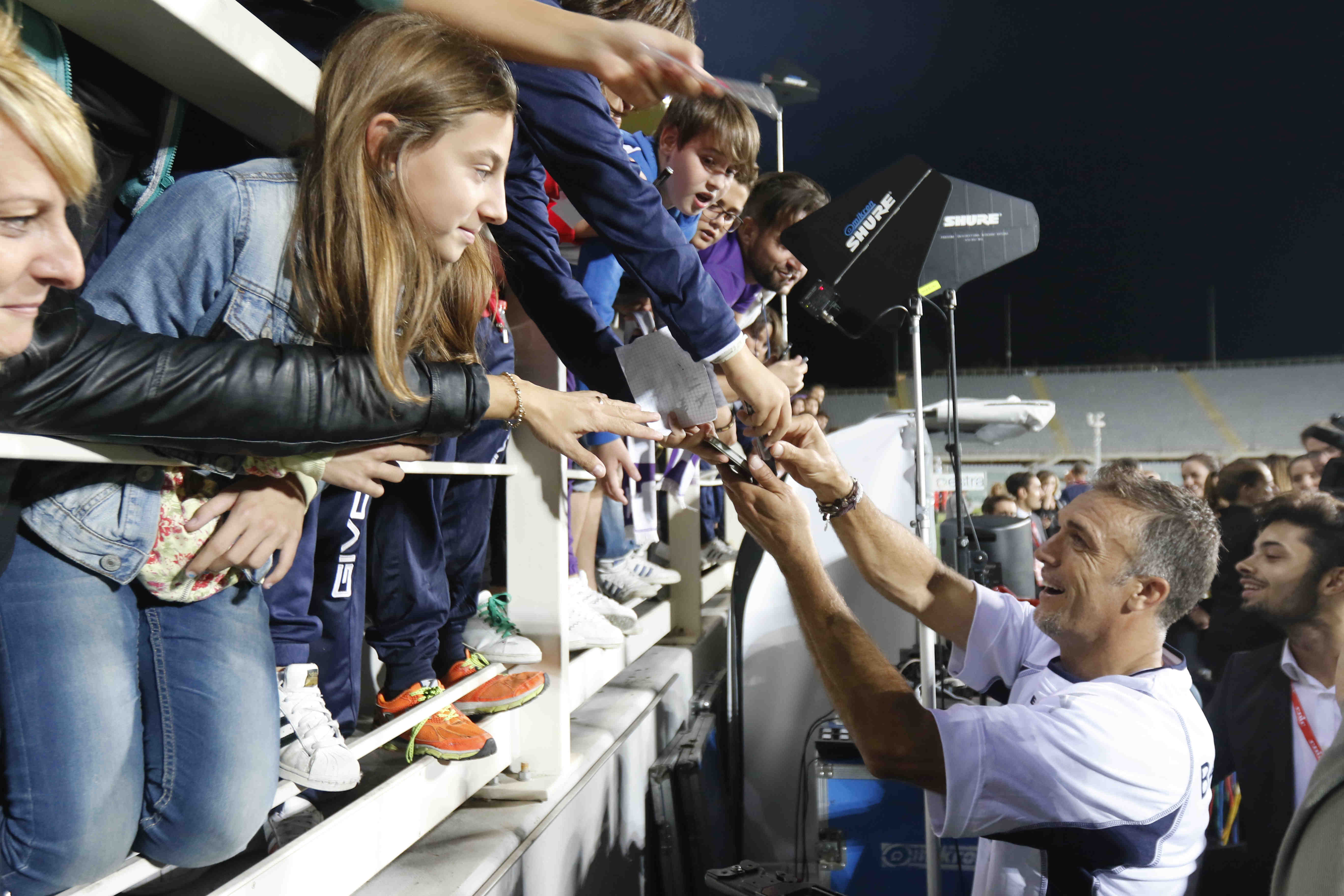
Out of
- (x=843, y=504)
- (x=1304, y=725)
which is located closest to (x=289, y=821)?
(x=843, y=504)

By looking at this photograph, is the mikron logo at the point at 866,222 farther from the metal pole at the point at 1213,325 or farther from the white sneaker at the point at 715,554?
the metal pole at the point at 1213,325

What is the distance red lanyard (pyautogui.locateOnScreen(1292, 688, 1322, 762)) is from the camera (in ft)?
6.29

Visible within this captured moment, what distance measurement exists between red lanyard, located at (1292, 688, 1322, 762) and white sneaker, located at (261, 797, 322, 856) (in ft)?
6.84

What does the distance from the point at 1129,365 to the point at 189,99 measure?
16.8 metres

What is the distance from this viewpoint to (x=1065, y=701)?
121 cm

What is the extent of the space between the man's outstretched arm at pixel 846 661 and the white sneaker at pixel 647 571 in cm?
133

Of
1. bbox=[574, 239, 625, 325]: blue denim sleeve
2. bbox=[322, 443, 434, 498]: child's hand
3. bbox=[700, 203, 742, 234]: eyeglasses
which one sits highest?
bbox=[700, 203, 742, 234]: eyeglasses

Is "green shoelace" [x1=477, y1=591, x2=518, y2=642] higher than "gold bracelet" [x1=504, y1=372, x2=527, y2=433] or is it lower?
lower

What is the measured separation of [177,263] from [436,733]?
77 cm

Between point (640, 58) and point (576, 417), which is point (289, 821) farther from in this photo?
point (640, 58)

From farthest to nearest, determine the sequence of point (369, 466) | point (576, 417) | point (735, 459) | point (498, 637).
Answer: point (498, 637) < point (735, 459) < point (576, 417) < point (369, 466)

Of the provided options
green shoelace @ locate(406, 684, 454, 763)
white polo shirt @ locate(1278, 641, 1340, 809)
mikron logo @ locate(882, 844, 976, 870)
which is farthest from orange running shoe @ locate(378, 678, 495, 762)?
white polo shirt @ locate(1278, 641, 1340, 809)

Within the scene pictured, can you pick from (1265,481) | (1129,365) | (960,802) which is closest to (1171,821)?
(960,802)

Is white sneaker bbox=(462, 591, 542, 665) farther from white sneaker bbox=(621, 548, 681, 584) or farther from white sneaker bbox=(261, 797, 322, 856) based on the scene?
white sneaker bbox=(621, 548, 681, 584)
